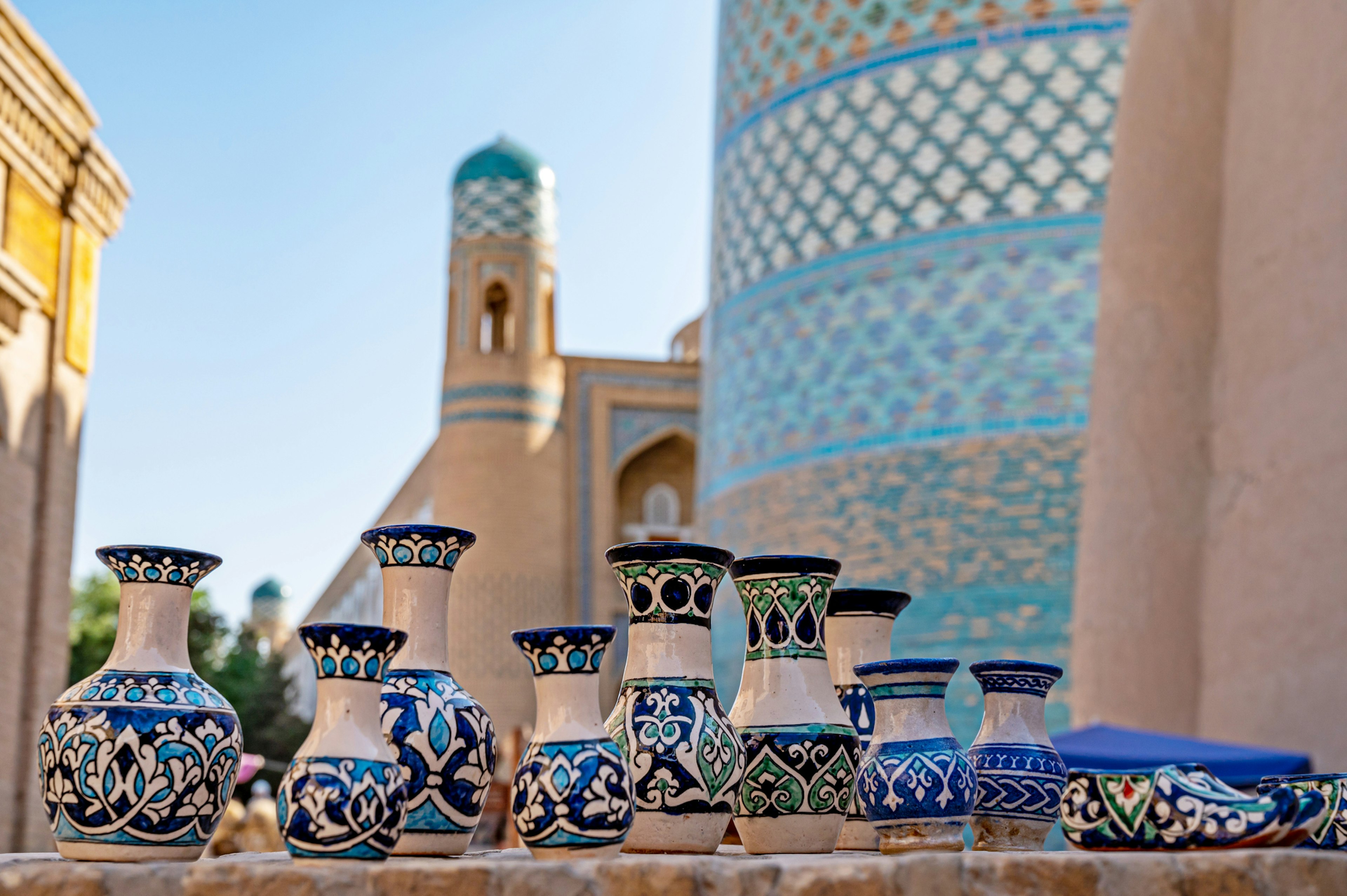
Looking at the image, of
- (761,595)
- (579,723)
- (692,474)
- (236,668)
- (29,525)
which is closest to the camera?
(579,723)

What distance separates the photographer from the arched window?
45.9 ft

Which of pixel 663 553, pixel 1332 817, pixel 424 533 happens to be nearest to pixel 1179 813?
pixel 1332 817

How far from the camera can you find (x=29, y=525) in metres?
5.78

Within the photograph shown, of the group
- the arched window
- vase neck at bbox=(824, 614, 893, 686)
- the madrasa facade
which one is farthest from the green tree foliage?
vase neck at bbox=(824, 614, 893, 686)

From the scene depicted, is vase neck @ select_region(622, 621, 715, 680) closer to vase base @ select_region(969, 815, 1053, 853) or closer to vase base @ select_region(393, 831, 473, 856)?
vase base @ select_region(393, 831, 473, 856)

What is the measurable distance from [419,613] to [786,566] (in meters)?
0.46

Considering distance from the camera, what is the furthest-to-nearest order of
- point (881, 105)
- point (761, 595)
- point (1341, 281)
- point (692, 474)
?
point (692, 474) < point (881, 105) < point (1341, 281) < point (761, 595)

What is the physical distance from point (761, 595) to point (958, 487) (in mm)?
Answer: 5563

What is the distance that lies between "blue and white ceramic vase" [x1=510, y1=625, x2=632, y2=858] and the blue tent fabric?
223cm

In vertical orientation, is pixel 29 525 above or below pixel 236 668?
above

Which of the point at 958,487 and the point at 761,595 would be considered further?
the point at 958,487

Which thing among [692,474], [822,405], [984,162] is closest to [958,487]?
[822,405]

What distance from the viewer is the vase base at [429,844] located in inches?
64.7

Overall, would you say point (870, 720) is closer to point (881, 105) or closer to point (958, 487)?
point (958, 487)
